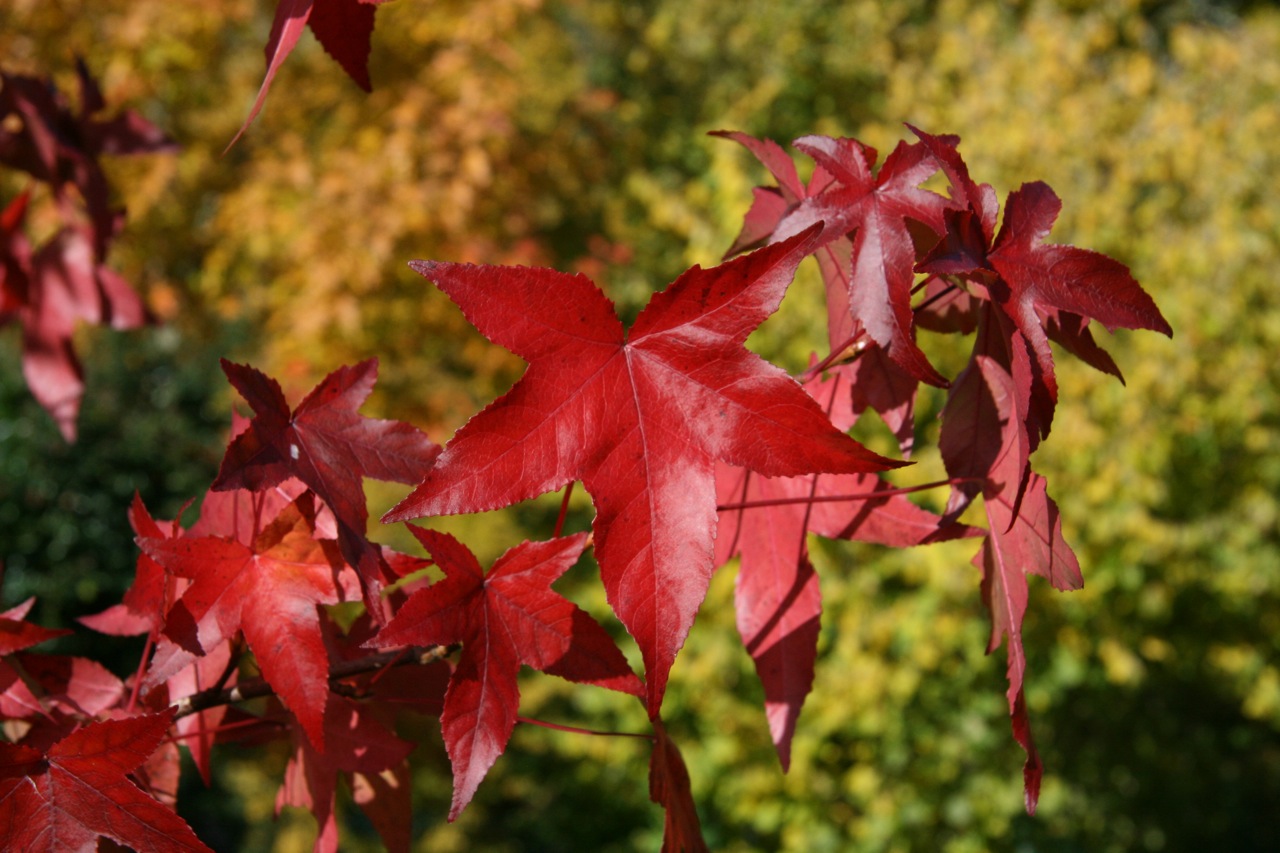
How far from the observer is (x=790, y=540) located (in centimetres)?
95

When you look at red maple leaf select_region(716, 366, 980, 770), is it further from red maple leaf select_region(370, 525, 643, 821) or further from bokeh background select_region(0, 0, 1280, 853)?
bokeh background select_region(0, 0, 1280, 853)

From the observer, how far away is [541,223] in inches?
239

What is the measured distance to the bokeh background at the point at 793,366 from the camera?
11.6 ft

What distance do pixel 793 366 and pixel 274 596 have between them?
121 inches

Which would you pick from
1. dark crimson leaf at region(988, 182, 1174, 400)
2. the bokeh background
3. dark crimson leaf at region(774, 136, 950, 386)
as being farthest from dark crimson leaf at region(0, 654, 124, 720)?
the bokeh background

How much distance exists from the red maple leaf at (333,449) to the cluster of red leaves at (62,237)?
0.91 metres

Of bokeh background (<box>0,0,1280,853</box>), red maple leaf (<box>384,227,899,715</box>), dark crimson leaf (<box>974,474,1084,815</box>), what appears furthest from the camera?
bokeh background (<box>0,0,1280,853</box>)

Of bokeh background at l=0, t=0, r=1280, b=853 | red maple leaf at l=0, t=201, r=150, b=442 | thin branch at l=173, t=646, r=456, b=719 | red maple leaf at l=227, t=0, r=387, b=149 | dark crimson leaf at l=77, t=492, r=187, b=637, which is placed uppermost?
red maple leaf at l=227, t=0, r=387, b=149

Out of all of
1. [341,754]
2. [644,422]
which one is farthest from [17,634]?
[644,422]

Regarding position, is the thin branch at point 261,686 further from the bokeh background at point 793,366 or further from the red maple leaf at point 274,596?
the bokeh background at point 793,366

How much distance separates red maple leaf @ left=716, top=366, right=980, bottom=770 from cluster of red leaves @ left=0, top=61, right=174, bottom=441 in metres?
1.05

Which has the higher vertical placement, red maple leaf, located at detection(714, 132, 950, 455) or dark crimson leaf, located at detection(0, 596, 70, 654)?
red maple leaf, located at detection(714, 132, 950, 455)

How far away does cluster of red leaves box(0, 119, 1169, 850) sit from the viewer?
26.8 inches

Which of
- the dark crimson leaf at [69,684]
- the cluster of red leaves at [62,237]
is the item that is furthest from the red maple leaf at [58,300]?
the dark crimson leaf at [69,684]
